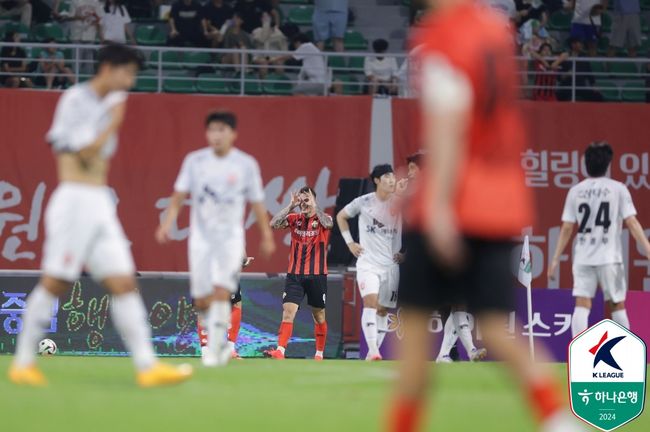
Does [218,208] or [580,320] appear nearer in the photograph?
[218,208]

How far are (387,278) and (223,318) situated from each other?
6.01m

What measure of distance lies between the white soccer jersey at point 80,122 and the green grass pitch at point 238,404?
1575mm

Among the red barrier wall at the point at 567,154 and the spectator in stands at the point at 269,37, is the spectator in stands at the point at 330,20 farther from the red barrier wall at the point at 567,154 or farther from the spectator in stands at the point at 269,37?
the red barrier wall at the point at 567,154

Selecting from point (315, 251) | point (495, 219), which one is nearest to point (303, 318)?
point (315, 251)

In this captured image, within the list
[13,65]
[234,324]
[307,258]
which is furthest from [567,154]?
[13,65]

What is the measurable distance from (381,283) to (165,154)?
734 cm

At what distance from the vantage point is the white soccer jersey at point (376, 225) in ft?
53.0

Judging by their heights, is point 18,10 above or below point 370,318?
above

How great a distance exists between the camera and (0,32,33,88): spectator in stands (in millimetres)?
22562

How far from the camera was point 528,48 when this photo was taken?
24.1 m

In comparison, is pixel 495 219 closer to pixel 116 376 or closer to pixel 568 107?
pixel 116 376

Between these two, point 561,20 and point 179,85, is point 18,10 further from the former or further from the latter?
point 561,20

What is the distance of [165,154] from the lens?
22594 millimetres

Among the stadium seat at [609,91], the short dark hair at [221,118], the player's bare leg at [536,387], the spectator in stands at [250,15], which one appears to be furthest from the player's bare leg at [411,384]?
the stadium seat at [609,91]
